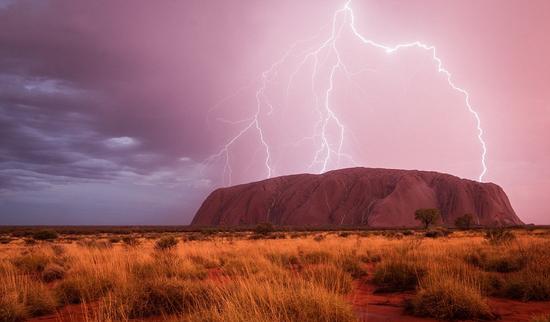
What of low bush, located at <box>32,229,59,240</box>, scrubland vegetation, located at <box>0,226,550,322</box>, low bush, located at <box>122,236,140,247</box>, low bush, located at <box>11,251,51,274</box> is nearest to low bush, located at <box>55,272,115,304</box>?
scrubland vegetation, located at <box>0,226,550,322</box>

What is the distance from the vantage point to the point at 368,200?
10381 centimetres

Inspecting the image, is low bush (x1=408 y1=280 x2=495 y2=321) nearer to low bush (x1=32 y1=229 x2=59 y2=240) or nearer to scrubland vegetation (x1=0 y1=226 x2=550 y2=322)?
scrubland vegetation (x1=0 y1=226 x2=550 y2=322)

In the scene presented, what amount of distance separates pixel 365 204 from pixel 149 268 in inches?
3838

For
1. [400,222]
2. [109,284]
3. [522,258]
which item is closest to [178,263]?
[109,284]

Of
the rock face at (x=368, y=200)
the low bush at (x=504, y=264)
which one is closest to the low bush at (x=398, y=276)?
the low bush at (x=504, y=264)

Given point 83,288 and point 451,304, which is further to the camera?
point 83,288

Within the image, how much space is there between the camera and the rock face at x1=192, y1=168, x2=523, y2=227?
3846 inches

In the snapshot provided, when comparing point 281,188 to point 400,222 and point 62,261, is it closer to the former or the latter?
point 400,222

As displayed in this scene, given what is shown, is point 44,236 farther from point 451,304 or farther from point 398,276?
point 451,304

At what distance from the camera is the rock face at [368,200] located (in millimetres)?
97688

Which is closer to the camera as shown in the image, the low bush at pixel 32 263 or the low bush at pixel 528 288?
the low bush at pixel 528 288

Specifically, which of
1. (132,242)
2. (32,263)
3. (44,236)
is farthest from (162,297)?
(44,236)

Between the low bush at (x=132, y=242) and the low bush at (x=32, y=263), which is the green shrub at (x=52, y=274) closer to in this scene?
the low bush at (x=32, y=263)

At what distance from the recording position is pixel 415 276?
28.6 ft
